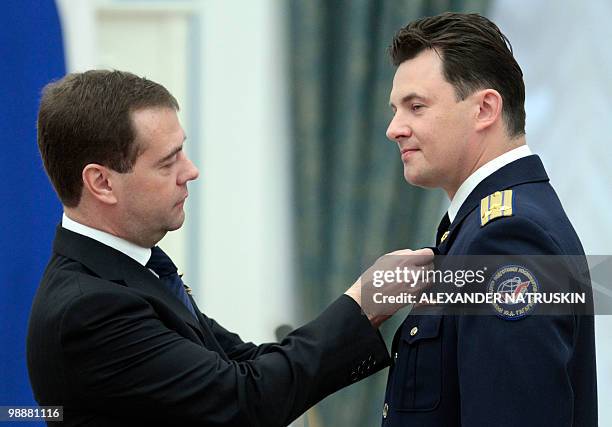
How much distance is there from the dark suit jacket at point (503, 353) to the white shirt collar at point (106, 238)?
54 centimetres

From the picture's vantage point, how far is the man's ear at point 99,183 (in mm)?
1815

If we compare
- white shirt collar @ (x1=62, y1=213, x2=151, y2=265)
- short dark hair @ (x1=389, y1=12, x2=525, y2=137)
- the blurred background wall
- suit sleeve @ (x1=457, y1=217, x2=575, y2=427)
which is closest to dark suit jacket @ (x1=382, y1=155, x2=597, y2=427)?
suit sleeve @ (x1=457, y1=217, x2=575, y2=427)

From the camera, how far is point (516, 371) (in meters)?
1.58

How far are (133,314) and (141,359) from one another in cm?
8

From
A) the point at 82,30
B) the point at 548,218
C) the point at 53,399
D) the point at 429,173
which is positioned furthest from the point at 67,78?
the point at 82,30

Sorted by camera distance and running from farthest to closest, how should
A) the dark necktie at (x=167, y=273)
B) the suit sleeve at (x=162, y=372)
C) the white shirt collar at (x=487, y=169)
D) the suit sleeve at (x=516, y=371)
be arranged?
1. the dark necktie at (x=167, y=273)
2. the white shirt collar at (x=487, y=169)
3. the suit sleeve at (x=162, y=372)
4. the suit sleeve at (x=516, y=371)

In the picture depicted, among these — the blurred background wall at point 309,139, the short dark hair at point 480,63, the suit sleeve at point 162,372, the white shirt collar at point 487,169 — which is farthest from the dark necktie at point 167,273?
the blurred background wall at point 309,139

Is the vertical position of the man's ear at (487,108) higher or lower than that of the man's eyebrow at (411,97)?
lower

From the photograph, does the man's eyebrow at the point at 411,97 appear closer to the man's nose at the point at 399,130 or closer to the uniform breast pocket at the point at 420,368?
the man's nose at the point at 399,130

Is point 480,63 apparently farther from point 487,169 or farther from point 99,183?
point 99,183

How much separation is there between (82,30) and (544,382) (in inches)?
76.5

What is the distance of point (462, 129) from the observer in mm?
1843

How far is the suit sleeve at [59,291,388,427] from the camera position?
173 centimetres

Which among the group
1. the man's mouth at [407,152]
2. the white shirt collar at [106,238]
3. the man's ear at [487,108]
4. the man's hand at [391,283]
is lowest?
the man's hand at [391,283]
